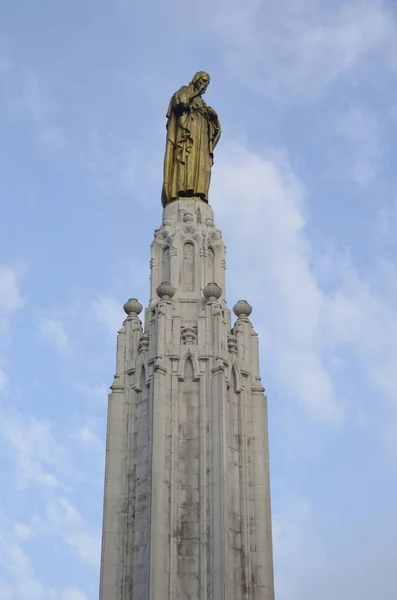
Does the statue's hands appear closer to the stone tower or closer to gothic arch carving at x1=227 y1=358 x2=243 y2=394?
the stone tower

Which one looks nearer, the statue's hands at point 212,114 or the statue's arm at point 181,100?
the statue's arm at point 181,100

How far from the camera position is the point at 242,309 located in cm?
2619

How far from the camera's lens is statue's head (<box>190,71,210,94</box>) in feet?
96.9

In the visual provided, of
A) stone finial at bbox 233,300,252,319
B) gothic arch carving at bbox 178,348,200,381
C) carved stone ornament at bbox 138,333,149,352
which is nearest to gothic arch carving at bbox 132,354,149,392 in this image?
carved stone ornament at bbox 138,333,149,352

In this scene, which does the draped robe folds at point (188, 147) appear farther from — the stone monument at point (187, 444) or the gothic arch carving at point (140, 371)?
the gothic arch carving at point (140, 371)

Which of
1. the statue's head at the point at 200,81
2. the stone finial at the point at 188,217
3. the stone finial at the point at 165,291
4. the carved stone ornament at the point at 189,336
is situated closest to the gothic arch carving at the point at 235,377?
the carved stone ornament at the point at 189,336

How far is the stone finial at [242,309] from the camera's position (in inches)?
1031

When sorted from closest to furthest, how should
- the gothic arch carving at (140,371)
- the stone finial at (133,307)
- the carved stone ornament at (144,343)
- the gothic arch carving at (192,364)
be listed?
the gothic arch carving at (192,364)
the gothic arch carving at (140,371)
the carved stone ornament at (144,343)
the stone finial at (133,307)

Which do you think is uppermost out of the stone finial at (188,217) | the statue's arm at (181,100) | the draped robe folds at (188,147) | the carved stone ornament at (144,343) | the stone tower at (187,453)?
the statue's arm at (181,100)

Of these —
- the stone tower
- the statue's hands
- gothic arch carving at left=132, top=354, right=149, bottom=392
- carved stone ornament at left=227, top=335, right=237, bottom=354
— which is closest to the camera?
the stone tower

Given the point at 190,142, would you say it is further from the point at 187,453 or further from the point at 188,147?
the point at 187,453

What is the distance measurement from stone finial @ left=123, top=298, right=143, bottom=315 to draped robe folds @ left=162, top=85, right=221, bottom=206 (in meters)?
4.15

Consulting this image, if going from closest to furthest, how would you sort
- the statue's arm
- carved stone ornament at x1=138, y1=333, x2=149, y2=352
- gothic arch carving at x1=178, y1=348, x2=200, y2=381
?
gothic arch carving at x1=178, y1=348, x2=200, y2=381 < carved stone ornament at x1=138, y1=333, x2=149, y2=352 < the statue's arm

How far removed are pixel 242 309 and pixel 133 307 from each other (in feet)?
10.3
